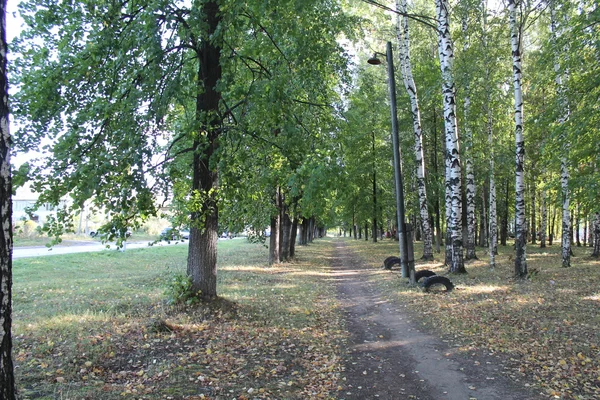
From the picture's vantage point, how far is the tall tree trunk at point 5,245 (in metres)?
2.93

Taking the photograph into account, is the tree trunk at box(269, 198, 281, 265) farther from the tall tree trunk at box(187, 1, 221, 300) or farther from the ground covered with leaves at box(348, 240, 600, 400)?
the tall tree trunk at box(187, 1, 221, 300)

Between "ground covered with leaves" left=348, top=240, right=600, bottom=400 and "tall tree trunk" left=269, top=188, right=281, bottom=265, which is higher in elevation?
"tall tree trunk" left=269, top=188, right=281, bottom=265

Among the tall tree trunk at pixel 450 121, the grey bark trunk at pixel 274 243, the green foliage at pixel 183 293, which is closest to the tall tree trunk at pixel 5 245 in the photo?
the green foliage at pixel 183 293

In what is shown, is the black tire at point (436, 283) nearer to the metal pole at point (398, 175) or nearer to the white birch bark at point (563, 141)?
the metal pole at point (398, 175)

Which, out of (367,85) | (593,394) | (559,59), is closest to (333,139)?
(367,85)

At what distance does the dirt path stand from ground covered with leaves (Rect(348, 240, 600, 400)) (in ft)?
1.15

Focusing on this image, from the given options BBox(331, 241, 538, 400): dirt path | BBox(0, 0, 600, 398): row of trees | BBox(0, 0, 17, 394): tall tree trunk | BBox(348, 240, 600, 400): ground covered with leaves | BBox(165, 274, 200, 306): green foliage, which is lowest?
BBox(331, 241, 538, 400): dirt path

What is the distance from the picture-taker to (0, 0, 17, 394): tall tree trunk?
2.93m

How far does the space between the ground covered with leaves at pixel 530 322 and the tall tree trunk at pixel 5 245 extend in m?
5.57

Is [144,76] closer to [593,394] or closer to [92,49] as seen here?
[92,49]

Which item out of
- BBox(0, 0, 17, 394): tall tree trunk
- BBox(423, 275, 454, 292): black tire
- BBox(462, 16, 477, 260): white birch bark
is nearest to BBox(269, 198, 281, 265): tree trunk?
BBox(462, 16, 477, 260): white birch bark

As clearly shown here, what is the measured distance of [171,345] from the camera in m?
6.49

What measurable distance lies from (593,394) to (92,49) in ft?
27.2

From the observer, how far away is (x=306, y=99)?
810 cm
